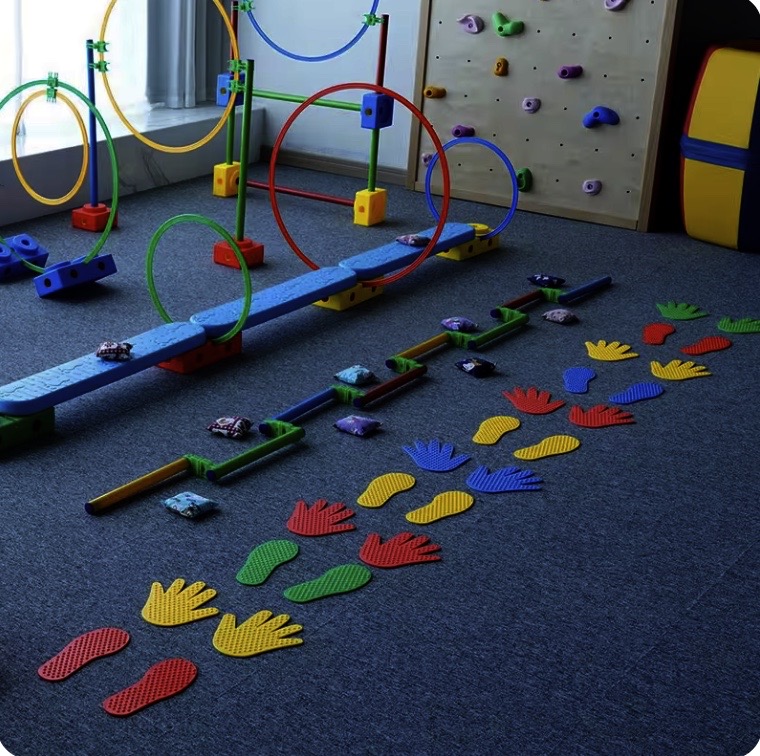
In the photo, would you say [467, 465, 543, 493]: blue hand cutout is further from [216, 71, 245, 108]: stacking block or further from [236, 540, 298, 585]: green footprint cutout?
[216, 71, 245, 108]: stacking block

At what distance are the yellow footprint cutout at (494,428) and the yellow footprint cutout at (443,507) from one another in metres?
0.26

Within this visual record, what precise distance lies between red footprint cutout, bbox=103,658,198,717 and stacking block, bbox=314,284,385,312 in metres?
1.71

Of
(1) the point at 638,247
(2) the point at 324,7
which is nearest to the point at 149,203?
(2) the point at 324,7

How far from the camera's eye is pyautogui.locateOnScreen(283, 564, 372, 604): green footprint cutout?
6.39ft

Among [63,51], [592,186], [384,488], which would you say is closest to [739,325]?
[592,186]

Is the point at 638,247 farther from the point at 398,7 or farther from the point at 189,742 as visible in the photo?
the point at 189,742

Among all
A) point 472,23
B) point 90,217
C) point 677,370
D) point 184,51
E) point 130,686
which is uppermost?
point 472,23

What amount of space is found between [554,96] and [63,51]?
184cm

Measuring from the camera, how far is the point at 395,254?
3609 millimetres

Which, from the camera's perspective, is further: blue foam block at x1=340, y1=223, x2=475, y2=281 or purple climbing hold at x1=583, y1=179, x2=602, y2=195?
purple climbing hold at x1=583, y1=179, x2=602, y2=195

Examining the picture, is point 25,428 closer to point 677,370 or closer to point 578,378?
point 578,378

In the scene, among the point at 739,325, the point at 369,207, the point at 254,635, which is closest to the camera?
the point at 254,635

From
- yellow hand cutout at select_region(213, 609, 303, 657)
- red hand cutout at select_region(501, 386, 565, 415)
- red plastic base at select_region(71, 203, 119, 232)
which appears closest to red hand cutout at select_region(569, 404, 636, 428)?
red hand cutout at select_region(501, 386, 565, 415)

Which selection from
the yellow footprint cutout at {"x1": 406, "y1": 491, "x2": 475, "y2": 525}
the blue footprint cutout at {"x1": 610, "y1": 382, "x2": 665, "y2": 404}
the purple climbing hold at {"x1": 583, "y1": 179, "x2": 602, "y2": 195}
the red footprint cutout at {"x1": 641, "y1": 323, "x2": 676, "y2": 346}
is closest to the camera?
the yellow footprint cutout at {"x1": 406, "y1": 491, "x2": 475, "y2": 525}
